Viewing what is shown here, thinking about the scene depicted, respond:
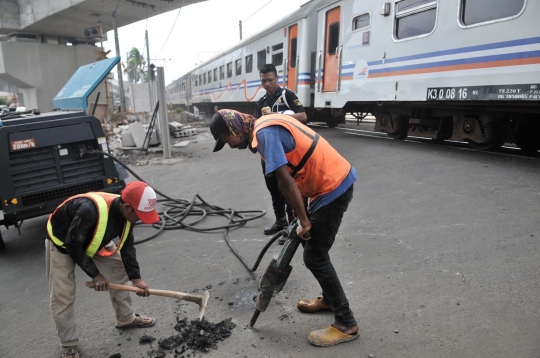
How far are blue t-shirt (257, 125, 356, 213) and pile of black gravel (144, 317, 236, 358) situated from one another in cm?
117

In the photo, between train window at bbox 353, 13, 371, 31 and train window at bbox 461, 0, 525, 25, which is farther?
train window at bbox 353, 13, 371, 31

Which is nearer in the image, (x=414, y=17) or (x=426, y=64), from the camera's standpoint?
(x=426, y=64)

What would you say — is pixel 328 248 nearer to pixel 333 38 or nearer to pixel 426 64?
pixel 426 64

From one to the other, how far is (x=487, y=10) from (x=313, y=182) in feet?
18.2

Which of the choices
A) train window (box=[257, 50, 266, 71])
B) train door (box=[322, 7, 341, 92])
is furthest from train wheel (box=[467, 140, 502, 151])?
train window (box=[257, 50, 266, 71])

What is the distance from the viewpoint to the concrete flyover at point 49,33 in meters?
18.3

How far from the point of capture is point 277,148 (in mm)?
2152

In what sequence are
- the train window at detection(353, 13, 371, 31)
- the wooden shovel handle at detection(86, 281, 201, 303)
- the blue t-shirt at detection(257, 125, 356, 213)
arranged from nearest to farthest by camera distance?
the blue t-shirt at detection(257, 125, 356, 213) → the wooden shovel handle at detection(86, 281, 201, 303) → the train window at detection(353, 13, 371, 31)

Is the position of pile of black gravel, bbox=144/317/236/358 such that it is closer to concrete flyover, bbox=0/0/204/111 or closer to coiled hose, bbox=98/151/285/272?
coiled hose, bbox=98/151/285/272

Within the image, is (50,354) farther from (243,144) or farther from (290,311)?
(243,144)

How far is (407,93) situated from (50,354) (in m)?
7.20

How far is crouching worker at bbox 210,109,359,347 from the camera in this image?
2.20 m

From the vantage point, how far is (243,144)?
2670mm

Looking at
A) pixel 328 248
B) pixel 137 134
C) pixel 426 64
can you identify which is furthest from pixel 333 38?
pixel 328 248
